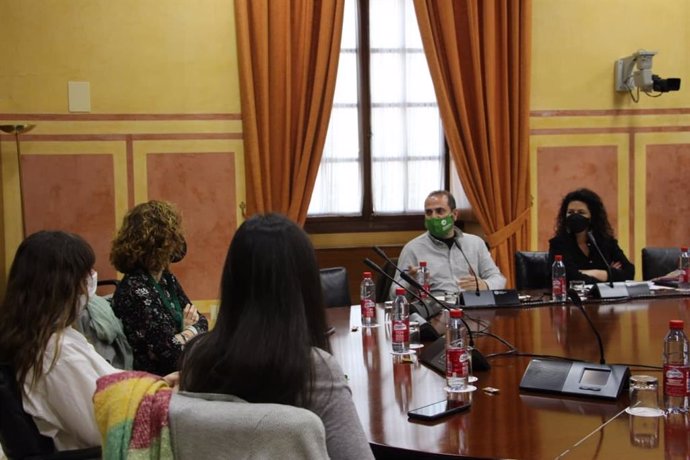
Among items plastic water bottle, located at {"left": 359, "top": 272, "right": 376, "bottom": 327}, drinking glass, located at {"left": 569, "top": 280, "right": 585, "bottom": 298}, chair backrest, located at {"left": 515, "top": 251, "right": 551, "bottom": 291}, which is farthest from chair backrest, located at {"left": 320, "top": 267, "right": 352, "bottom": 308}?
drinking glass, located at {"left": 569, "top": 280, "right": 585, "bottom": 298}

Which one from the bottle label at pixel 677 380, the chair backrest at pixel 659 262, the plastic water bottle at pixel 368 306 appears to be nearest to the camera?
the bottle label at pixel 677 380

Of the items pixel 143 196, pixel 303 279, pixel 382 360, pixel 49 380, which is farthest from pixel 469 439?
A: pixel 143 196

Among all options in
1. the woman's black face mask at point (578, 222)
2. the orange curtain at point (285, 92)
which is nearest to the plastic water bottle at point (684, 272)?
the woman's black face mask at point (578, 222)

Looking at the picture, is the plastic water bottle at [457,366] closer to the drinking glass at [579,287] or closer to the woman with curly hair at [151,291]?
the woman with curly hair at [151,291]

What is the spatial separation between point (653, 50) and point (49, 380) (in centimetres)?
517

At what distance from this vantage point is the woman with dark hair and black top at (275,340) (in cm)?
141

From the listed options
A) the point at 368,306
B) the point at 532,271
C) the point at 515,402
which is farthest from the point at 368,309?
the point at 532,271

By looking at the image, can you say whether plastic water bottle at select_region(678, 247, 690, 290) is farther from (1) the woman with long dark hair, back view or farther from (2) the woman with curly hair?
(1) the woman with long dark hair, back view

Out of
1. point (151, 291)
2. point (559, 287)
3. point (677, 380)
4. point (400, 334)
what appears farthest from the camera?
point (559, 287)

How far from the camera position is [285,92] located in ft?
17.6

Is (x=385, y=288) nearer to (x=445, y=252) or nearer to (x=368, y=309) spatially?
(x=445, y=252)

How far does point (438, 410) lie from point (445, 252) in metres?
2.43

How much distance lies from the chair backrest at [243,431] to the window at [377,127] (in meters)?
4.45

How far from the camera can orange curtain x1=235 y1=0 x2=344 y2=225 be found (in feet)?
17.5
